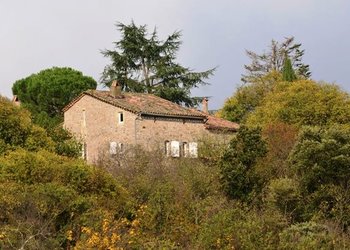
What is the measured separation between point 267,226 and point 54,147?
10406 millimetres

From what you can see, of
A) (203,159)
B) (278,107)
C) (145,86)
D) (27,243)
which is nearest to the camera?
(27,243)

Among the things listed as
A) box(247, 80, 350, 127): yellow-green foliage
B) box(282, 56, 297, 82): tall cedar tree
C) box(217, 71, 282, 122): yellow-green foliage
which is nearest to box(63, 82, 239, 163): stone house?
box(247, 80, 350, 127): yellow-green foliage

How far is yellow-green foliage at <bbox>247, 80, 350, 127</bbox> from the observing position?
41963mm

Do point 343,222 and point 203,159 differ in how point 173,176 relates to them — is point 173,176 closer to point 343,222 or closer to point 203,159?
point 203,159

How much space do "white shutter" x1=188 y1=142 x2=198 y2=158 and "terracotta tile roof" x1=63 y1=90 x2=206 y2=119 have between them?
2.36m

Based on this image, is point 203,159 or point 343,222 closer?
point 343,222

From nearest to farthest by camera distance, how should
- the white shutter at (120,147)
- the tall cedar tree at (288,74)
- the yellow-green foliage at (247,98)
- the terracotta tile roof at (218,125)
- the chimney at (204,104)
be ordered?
the white shutter at (120,147) → the terracotta tile roof at (218,125) → the tall cedar tree at (288,74) → the chimney at (204,104) → the yellow-green foliage at (247,98)

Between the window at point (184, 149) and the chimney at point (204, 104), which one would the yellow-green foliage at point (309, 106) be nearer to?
the window at point (184, 149)

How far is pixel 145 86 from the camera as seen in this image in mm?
52250

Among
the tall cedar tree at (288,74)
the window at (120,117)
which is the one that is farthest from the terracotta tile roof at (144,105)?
the tall cedar tree at (288,74)

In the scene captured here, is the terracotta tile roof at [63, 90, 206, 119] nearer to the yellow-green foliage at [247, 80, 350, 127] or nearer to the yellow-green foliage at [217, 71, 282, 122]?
the yellow-green foliage at [247, 80, 350, 127]

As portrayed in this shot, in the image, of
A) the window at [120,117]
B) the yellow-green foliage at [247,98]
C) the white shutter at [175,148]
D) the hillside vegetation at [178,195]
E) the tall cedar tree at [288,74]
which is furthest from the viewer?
the yellow-green foliage at [247,98]

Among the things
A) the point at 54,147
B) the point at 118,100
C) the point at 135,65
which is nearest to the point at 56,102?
the point at 135,65

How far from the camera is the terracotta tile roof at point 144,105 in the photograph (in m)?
42.1
